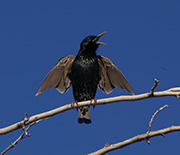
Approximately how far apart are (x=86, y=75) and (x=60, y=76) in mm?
698

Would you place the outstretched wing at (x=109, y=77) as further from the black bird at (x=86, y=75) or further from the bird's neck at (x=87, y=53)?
the bird's neck at (x=87, y=53)

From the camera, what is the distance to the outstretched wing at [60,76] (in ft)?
24.4

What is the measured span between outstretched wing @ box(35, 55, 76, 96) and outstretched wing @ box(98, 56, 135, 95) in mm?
672

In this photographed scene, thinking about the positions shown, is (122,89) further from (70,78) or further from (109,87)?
(70,78)

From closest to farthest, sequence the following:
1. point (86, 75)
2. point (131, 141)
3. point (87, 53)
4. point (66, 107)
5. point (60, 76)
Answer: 1. point (131, 141)
2. point (66, 107)
3. point (86, 75)
4. point (87, 53)
5. point (60, 76)

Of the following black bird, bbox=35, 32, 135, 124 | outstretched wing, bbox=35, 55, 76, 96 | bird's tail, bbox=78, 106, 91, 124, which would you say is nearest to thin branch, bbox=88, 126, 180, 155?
black bird, bbox=35, 32, 135, 124

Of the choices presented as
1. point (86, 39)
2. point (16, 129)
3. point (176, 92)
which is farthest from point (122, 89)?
point (16, 129)

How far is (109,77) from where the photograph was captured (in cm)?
769

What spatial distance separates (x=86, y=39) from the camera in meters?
7.71

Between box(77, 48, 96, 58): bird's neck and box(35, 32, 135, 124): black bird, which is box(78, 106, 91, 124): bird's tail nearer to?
box(35, 32, 135, 124): black bird

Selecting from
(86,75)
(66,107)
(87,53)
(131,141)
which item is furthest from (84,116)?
(131,141)

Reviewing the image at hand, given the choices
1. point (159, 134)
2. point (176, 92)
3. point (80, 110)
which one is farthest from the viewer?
point (80, 110)

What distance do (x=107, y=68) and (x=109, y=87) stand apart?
516 mm

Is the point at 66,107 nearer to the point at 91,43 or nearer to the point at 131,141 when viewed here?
the point at 131,141
